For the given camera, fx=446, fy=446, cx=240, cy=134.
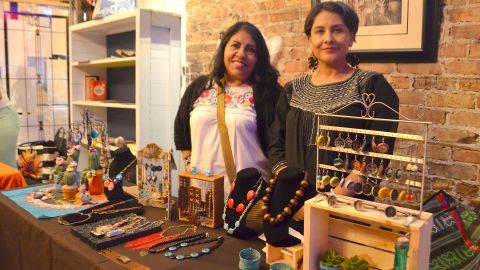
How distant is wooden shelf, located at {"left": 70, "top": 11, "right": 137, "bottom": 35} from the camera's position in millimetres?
3355

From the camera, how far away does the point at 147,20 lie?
10.5 ft

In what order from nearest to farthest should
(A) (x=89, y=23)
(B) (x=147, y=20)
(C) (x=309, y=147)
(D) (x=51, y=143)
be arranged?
(C) (x=309, y=147) → (B) (x=147, y=20) → (A) (x=89, y=23) → (D) (x=51, y=143)

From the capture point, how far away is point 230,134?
2.06m

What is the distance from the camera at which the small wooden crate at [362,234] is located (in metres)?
1.10

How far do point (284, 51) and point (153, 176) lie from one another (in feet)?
4.02

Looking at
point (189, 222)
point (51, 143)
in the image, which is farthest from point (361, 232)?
point (51, 143)

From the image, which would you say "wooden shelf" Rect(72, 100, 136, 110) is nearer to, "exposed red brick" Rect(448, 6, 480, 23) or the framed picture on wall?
the framed picture on wall

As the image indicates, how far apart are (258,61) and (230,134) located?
0.38 m

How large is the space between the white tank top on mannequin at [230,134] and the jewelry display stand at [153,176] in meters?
0.23

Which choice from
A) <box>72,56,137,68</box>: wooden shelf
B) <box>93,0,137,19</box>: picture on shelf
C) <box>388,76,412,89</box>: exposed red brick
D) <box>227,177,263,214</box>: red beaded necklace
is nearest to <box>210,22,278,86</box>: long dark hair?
<box>388,76,412,89</box>: exposed red brick

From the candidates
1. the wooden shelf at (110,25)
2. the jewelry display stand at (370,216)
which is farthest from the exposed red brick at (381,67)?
the wooden shelf at (110,25)

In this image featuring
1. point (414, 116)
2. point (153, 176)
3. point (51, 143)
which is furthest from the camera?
point (51, 143)

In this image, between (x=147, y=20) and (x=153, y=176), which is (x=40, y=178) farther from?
(x=153, y=176)

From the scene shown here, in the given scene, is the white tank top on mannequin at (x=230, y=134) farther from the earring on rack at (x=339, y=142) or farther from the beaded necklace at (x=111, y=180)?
the earring on rack at (x=339, y=142)
